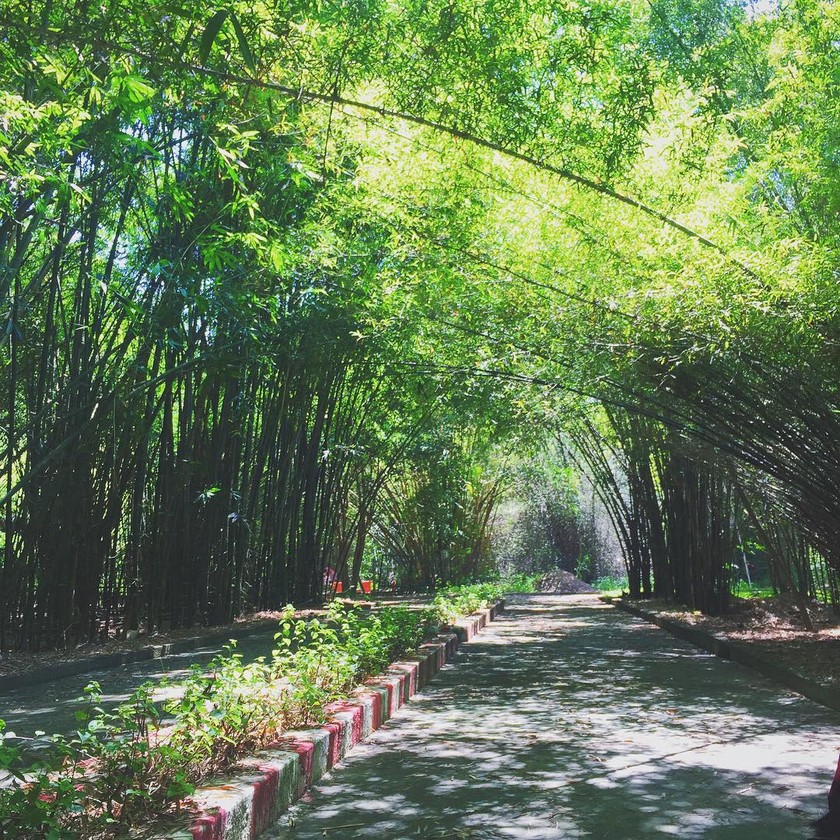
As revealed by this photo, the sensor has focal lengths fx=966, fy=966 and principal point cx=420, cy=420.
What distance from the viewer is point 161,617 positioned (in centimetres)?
825

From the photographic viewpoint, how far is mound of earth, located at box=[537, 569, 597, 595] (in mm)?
22172

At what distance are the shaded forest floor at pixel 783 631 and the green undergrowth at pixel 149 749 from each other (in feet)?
10.4

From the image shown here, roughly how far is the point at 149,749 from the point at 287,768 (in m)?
0.71

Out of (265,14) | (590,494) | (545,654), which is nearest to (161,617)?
(545,654)

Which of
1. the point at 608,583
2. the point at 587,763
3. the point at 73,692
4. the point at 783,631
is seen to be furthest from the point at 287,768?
the point at 608,583

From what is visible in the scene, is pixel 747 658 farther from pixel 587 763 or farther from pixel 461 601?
pixel 461 601

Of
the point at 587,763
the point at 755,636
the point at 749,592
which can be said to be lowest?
the point at 587,763

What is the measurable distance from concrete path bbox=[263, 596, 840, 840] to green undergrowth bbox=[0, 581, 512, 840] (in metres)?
0.31

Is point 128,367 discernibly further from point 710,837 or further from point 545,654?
point 710,837

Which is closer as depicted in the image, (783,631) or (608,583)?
(783,631)

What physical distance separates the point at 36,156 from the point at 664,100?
3.59 metres

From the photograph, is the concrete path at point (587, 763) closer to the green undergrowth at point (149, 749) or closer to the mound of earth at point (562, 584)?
the green undergrowth at point (149, 749)

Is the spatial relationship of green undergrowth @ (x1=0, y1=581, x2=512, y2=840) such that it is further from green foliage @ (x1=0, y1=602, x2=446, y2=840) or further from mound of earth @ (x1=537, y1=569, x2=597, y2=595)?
mound of earth @ (x1=537, y1=569, x2=597, y2=595)

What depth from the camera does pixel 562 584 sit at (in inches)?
876
